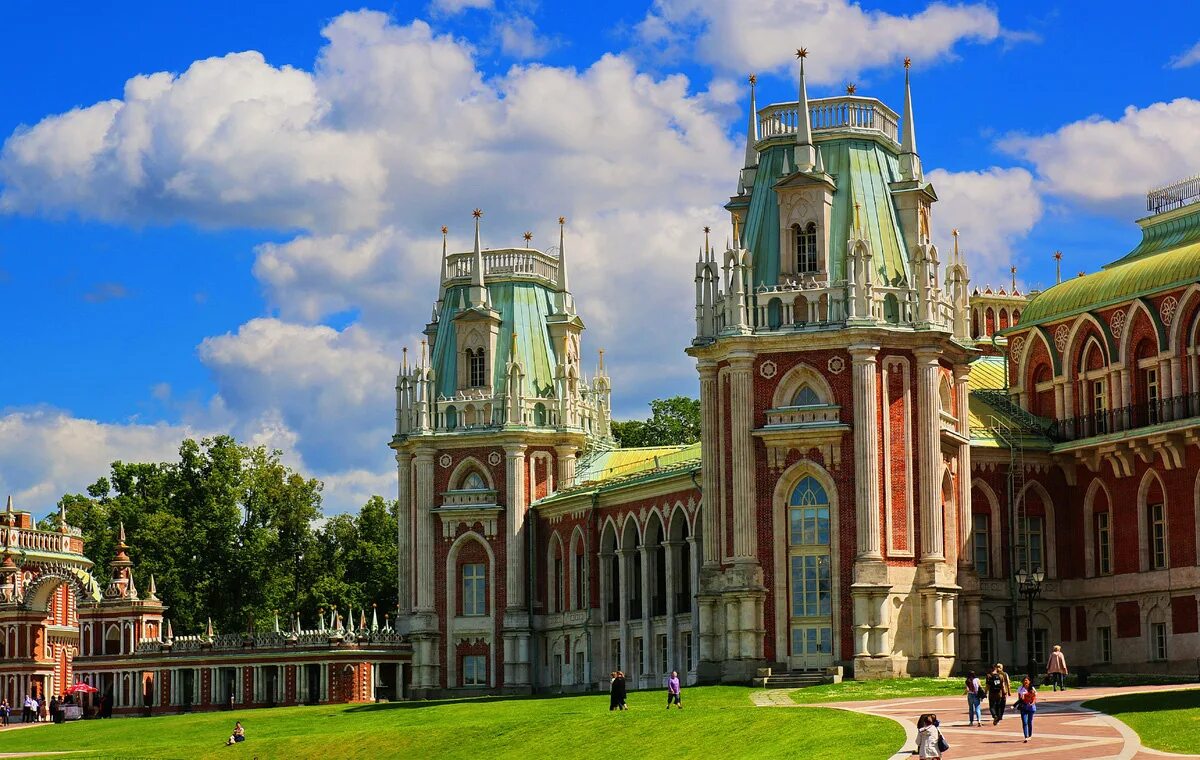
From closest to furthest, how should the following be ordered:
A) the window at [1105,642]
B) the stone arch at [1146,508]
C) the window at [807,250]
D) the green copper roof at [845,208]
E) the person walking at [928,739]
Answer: the person walking at [928,739]
the green copper roof at [845,208]
the window at [807,250]
the stone arch at [1146,508]
the window at [1105,642]

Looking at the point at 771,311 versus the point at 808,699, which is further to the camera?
the point at 771,311

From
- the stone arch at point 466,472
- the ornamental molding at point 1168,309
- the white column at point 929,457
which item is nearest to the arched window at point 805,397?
the white column at point 929,457

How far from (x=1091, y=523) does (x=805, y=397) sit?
44.7 ft

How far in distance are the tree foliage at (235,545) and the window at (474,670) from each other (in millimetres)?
24206

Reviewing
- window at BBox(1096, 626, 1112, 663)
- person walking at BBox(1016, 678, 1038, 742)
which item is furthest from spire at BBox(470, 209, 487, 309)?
person walking at BBox(1016, 678, 1038, 742)

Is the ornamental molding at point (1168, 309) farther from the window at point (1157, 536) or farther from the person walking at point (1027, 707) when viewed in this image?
the person walking at point (1027, 707)

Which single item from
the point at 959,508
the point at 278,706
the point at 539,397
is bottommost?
the point at 278,706

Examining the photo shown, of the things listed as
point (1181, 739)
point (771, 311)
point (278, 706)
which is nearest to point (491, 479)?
point (278, 706)

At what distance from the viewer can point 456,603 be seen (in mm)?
89312

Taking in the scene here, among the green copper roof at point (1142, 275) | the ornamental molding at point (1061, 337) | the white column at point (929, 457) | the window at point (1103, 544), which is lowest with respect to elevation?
the window at point (1103, 544)

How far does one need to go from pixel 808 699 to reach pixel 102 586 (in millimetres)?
63491

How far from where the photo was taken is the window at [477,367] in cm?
9119

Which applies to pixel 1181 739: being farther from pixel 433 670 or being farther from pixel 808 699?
pixel 433 670

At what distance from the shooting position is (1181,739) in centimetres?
4147
